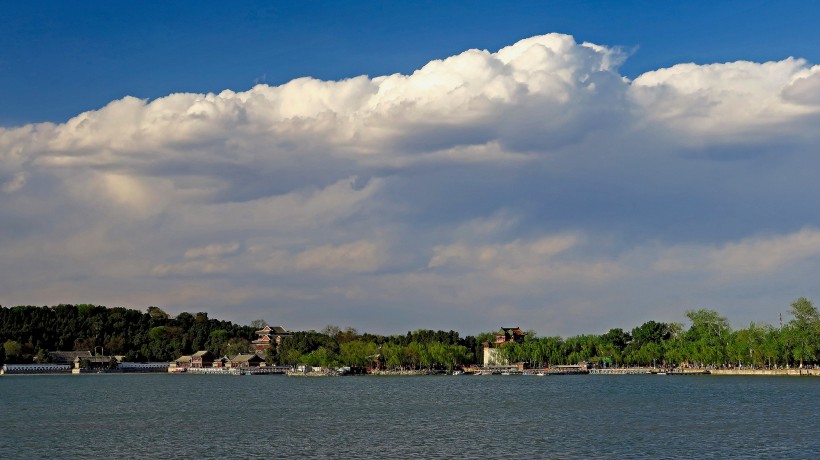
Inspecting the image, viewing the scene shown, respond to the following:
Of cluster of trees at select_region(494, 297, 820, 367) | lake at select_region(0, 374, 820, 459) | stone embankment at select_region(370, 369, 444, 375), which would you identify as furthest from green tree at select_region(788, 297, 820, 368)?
stone embankment at select_region(370, 369, 444, 375)

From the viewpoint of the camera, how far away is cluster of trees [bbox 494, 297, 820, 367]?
14601 cm

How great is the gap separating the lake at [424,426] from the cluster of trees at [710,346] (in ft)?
162

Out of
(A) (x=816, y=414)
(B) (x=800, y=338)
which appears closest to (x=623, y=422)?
(A) (x=816, y=414)

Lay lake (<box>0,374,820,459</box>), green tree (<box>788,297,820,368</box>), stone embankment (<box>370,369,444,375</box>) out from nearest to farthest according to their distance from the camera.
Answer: lake (<box>0,374,820,459</box>) → green tree (<box>788,297,820,368</box>) → stone embankment (<box>370,369,444,375</box>)

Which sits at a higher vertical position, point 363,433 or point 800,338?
point 800,338

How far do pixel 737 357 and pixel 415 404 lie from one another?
309 ft

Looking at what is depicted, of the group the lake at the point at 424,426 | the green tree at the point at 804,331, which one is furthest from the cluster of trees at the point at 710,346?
the lake at the point at 424,426

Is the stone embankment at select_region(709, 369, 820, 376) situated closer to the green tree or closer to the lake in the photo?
the green tree

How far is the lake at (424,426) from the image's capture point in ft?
163

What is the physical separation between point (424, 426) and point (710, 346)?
119m

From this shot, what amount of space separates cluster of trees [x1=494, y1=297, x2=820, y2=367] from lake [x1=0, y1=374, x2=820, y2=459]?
162 feet

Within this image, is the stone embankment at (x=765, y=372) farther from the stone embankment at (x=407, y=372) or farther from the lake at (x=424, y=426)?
the stone embankment at (x=407, y=372)

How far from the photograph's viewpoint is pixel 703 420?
213 feet

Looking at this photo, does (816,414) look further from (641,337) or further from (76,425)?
(641,337)
